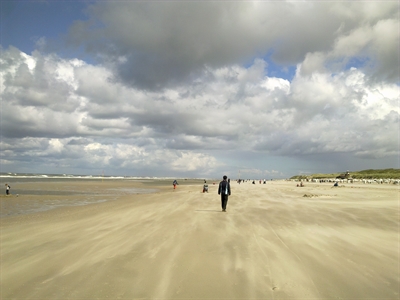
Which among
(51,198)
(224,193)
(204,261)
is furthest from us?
(51,198)

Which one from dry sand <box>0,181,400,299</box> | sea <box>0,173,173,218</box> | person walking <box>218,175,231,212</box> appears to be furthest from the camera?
sea <box>0,173,173,218</box>

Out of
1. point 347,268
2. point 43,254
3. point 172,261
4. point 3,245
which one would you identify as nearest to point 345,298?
point 347,268

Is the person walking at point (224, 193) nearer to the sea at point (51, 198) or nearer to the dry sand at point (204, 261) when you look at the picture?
the dry sand at point (204, 261)

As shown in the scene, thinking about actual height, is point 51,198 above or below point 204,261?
below

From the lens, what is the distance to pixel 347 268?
22.2ft

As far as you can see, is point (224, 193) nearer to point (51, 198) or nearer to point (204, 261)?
point (204, 261)

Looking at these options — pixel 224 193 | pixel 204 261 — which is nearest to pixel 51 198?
pixel 224 193

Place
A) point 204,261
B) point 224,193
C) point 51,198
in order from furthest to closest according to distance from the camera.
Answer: point 51,198 → point 224,193 → point 204,261

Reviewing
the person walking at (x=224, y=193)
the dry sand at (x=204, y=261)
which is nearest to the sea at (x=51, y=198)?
the dry sand at (x=204, y=261)

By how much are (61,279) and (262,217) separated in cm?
995

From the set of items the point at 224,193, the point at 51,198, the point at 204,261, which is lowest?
the point at 51,198

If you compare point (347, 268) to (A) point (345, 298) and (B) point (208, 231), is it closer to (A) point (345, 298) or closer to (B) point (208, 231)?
(A) point (345, 298)

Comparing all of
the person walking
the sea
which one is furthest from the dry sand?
the sea

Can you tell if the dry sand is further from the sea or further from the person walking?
the sea
